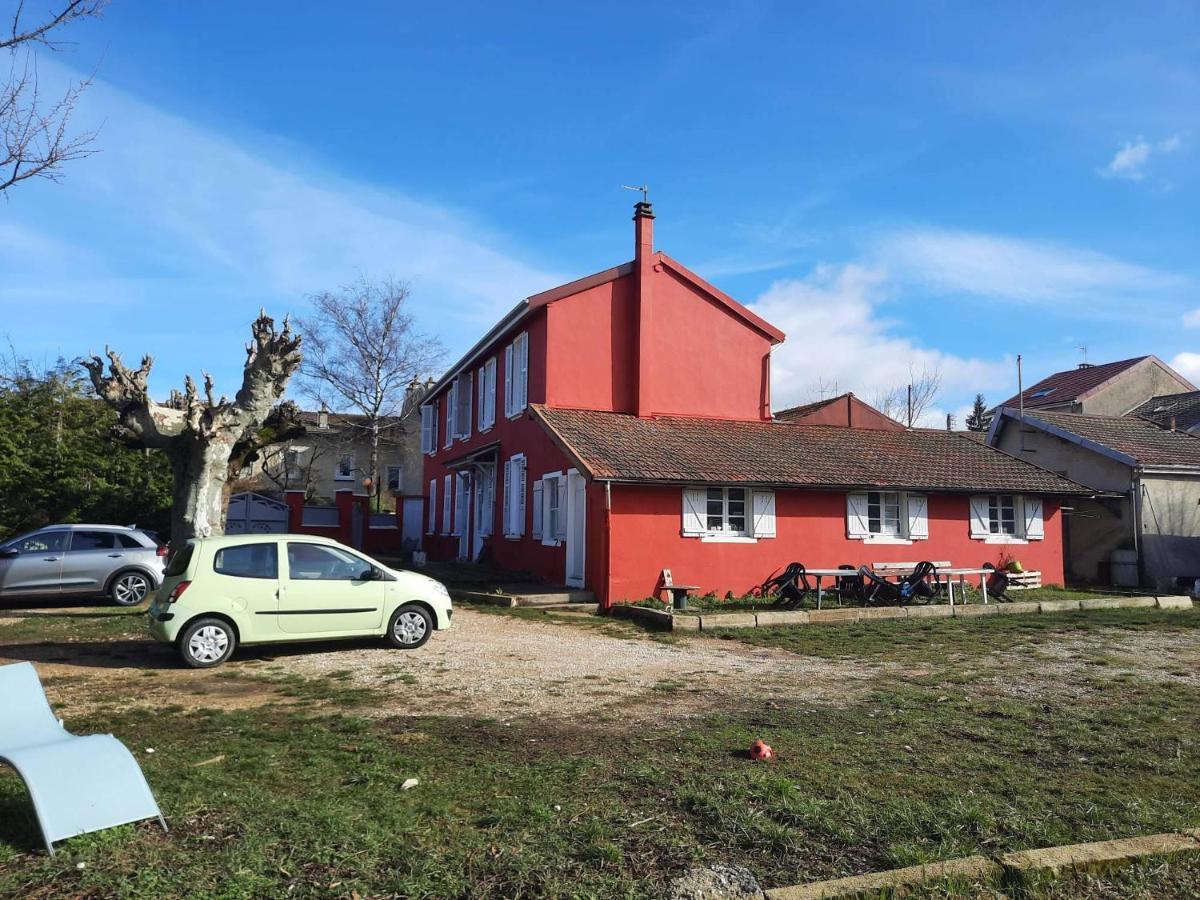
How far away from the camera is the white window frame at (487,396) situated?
25578 millimetres

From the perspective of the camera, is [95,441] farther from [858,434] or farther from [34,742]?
[34,742]

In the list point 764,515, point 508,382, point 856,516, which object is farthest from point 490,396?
point 856,516

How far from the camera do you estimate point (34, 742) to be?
15.7 ft

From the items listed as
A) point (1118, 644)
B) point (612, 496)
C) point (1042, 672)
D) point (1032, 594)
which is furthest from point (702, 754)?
point (1032, 594)

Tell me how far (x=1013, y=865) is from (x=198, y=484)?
15.0 meters

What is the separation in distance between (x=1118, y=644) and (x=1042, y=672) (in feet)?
12.0

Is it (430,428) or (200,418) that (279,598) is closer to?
(200,418)

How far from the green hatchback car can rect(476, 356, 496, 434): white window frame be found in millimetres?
13927

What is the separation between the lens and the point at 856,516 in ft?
65.2

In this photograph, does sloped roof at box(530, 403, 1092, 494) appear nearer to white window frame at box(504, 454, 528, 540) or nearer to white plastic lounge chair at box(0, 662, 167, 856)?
white window frame at box(504, 454, 528, 540)

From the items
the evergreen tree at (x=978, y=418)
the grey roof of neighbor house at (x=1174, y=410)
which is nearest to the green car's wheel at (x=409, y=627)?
the grey roof of neighbor house at (x=1174, y=410)

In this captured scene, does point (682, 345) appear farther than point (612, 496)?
Yes

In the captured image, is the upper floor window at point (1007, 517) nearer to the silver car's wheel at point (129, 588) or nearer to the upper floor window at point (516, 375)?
the upper floor window at point (516, 375)

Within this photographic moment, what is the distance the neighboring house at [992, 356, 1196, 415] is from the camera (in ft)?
125
